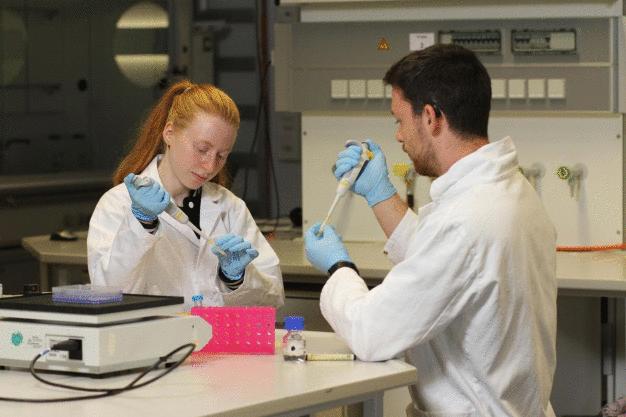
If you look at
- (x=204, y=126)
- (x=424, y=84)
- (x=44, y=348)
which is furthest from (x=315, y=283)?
(x=44, y=348)

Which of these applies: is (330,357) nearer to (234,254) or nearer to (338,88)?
(234,254)

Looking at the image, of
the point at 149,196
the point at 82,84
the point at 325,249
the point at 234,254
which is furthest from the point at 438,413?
the point at 82,84

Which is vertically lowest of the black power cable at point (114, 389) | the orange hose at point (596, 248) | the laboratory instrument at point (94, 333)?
the orange hose at point (596, 248)

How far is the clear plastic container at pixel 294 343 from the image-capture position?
6.52 ft

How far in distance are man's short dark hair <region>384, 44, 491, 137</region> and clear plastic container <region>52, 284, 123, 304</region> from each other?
0.67 meters

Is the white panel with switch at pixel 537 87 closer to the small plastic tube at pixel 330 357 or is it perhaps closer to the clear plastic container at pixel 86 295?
the small plastic tube at pixel 330 357

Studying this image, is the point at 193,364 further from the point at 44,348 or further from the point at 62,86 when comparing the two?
the point at 62,86

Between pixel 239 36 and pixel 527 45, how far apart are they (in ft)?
5.45

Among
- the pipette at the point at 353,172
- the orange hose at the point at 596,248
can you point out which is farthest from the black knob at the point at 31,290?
the orange hose at the point at 596,248

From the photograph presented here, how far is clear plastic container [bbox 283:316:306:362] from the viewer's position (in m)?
1.99

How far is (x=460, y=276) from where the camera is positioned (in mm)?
1910

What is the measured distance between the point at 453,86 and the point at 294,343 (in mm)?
559

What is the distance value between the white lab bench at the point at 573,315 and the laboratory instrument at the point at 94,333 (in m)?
1.21

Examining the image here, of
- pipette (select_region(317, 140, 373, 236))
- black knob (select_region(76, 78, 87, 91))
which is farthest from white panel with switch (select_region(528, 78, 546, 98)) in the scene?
black knob (select_region(76, 78, 87, 91))
